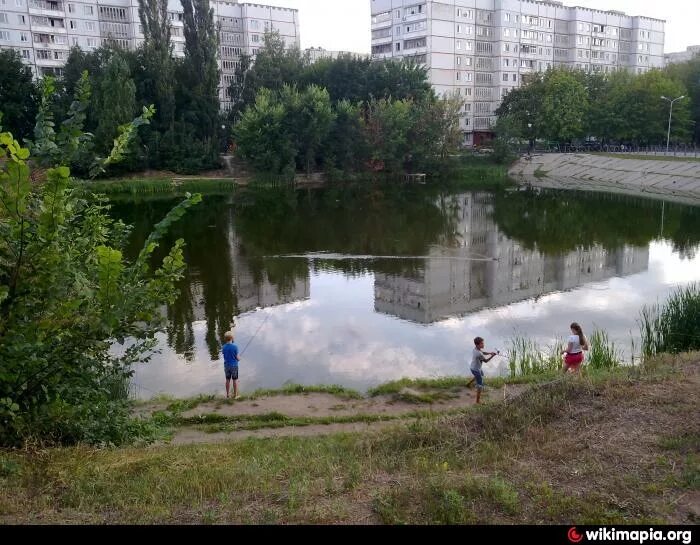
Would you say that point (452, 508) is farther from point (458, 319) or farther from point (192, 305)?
point (192, 305)

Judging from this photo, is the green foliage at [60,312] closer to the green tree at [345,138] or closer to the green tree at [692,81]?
the green tree at [345,138]

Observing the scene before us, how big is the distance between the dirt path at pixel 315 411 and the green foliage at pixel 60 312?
3.36 meters

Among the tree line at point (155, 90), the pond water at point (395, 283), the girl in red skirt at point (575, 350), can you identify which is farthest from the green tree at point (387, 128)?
the girl in red skirt at point (575, 350)

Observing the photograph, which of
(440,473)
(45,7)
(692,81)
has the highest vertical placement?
(45,7)

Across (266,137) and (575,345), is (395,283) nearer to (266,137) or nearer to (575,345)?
(575,345)

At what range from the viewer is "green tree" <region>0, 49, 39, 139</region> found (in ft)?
185

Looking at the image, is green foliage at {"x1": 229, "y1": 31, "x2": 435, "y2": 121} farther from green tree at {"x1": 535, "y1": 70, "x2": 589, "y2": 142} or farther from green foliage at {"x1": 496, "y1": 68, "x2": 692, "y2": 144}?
green tree at {"x1": 535, "y1": 70, "x2": 589, "y2": 142}

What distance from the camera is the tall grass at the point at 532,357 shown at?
52.1ft

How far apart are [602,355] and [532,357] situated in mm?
1746

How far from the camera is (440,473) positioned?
23.8 feet

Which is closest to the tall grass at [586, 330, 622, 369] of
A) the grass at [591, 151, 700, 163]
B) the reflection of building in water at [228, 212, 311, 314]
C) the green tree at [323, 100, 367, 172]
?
the reflection of building in water at [228, 212, 311, 314]

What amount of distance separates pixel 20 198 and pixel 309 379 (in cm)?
1058

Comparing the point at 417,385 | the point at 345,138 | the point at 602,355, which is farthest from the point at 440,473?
the point at 345,138
